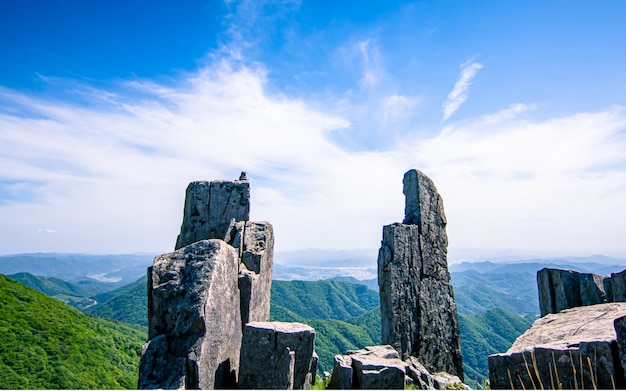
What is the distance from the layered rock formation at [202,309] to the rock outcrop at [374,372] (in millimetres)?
2504

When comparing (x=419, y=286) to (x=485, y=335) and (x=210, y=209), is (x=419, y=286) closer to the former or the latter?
(x=210, y=209)

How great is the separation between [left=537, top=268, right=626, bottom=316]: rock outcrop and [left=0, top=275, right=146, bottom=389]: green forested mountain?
52913mm

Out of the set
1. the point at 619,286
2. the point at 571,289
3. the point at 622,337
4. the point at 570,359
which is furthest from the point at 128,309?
the point at 622,337

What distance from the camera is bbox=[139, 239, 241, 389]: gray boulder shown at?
24.6ft

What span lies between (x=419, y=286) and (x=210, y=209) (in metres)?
7.72

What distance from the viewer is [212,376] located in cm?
778

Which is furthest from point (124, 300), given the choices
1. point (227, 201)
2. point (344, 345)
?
point (227, 201)

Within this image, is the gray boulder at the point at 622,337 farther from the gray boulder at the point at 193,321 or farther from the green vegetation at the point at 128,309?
the green vegetation at the point at 128,309

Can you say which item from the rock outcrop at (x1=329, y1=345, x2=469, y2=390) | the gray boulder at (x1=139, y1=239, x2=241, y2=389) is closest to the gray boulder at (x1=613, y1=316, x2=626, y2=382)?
the rock outcrop at (x1=329, y1=345, x2=469, y2=390)

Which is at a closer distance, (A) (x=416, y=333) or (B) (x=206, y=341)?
(B) (x=206, y=341)

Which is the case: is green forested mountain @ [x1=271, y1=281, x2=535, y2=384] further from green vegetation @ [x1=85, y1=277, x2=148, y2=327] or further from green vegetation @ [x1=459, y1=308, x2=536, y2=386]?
green vegetation @ [x1=85, y1=277, x2=148, y2=327]

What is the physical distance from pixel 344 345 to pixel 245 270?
371ft

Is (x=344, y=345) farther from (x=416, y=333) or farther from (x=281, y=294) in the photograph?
(x=416, y=333)

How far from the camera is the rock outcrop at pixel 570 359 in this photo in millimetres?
6410
